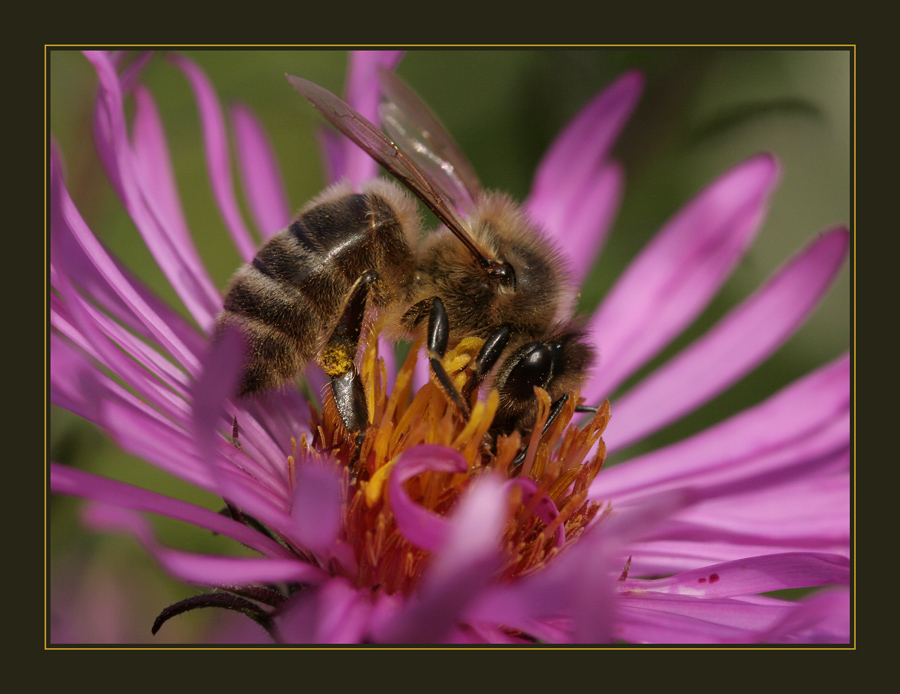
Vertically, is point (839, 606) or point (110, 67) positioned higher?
point (110, 67)

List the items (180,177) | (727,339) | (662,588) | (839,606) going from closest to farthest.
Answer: (839,606)
(662,588)
(727,339)
(180,177)

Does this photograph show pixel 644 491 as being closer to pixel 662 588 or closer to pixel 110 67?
pixel 662 588

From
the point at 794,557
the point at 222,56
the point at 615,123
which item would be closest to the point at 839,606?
the point at 794,557

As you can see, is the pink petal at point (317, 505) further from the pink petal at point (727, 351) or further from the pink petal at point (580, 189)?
the pink petal at point (580, 189)

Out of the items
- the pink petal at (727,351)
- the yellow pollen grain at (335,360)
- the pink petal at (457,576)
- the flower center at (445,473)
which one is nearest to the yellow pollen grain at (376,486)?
the flower center at (445,473)

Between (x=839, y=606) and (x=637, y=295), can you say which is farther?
(x=637, y=295)

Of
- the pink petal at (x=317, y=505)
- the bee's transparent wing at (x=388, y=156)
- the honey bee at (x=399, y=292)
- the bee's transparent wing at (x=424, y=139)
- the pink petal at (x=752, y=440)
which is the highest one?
the bee's transparent wing at (x=424, y=139)

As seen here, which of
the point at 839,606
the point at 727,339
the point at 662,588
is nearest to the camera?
the point at 839,606
